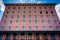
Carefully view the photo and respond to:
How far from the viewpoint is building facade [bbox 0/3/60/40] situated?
1733 centimetres

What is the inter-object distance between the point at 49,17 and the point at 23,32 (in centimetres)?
675

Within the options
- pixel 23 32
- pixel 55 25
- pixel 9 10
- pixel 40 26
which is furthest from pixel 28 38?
pixel 9 10

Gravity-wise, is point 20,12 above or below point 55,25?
above

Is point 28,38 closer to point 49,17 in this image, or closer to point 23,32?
point 23,32

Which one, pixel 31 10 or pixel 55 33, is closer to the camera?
pixel 55 33

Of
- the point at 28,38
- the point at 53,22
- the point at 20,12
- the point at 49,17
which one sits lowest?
the point at 28,38

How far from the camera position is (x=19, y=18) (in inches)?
804

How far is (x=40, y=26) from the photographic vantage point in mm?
19219

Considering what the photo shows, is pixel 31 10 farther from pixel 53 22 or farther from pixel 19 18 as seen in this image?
pixel 53 22

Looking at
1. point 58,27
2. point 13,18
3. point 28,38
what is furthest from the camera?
point 13,18

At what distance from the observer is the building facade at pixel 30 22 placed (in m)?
17.3

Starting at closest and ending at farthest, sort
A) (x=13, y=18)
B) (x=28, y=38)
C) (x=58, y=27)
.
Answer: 1. (x=28, y=38)
2. (x=58, y=27)
3. (x=13, y=18)

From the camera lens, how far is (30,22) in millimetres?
19875

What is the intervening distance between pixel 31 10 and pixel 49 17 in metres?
4.31
